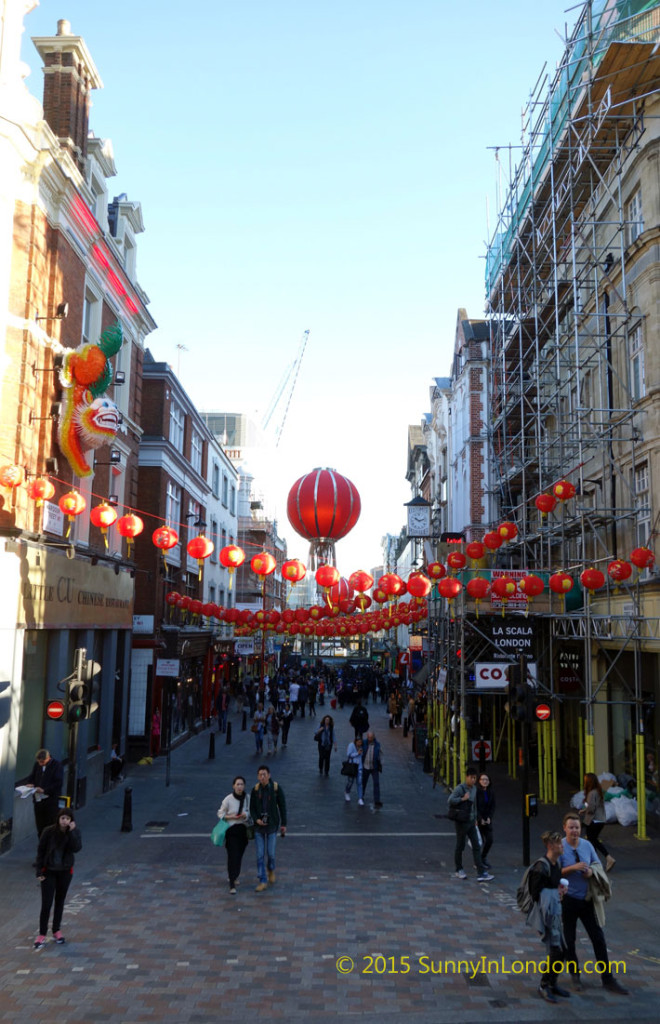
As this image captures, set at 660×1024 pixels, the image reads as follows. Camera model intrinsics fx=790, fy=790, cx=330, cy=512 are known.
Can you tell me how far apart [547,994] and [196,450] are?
29.9 m

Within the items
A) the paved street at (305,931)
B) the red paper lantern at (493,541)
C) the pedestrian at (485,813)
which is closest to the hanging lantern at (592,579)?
the red paper lantern at (493,541)

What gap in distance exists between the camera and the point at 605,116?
17.3 meters

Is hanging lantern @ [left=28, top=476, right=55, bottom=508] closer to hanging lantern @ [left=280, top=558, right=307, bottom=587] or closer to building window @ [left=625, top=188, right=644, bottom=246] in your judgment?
hanging lantern @ [left=280, top=558, right=307, bottom=587]

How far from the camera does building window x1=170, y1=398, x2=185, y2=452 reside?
98.8ft

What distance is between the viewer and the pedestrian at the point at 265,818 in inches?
450

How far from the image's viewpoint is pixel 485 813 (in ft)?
41.7

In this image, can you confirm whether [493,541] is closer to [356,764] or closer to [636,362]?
[636,362]

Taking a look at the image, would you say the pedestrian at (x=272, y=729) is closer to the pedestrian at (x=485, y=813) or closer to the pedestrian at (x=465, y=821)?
the pedestrian at (x=485, y=813)

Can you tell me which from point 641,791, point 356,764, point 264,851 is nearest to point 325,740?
point 356,764

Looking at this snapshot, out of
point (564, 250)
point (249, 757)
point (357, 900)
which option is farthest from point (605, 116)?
point (249, 757)

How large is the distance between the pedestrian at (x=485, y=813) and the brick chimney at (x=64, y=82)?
16.3 m

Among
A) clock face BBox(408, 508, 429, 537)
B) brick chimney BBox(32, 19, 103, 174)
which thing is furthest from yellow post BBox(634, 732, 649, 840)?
clock face BBox(408, 508, 429, 537)

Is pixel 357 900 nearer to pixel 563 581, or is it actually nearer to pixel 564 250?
pixel 563 581

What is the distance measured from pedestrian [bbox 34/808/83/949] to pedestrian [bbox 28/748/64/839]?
11.3ft
